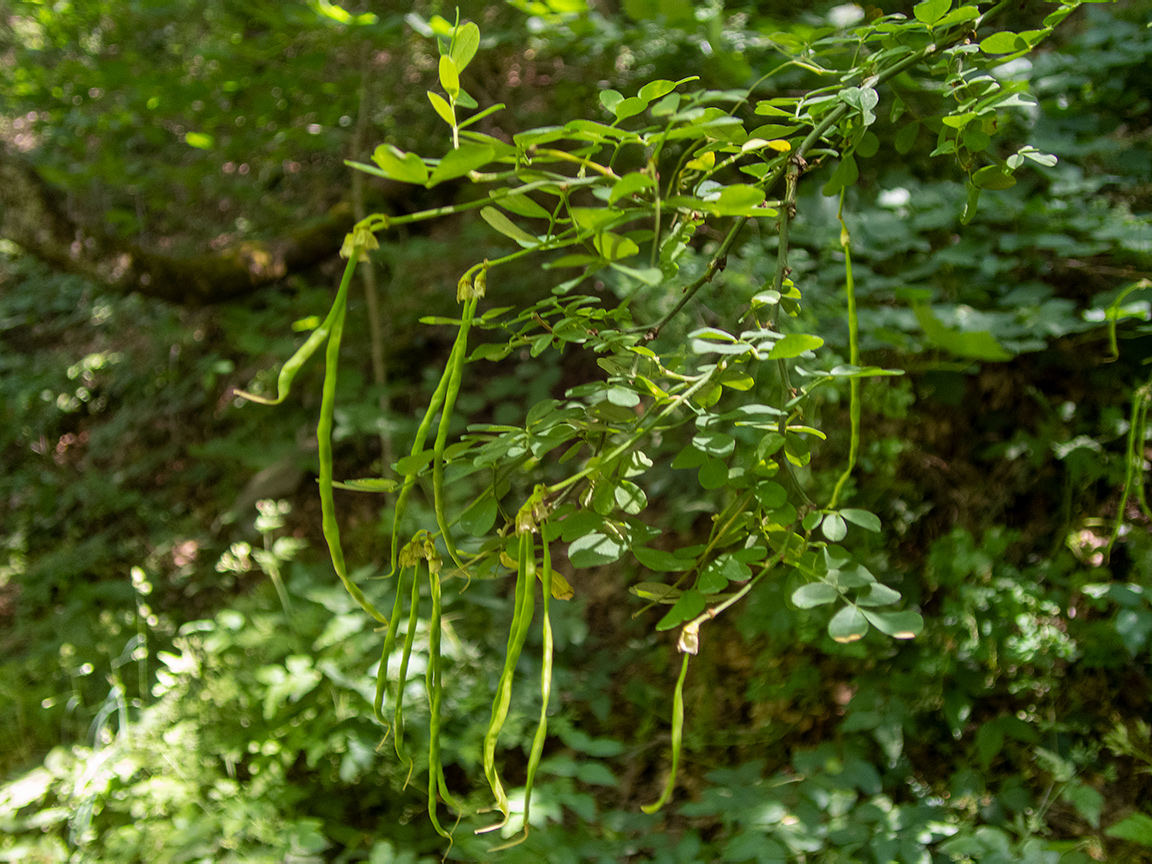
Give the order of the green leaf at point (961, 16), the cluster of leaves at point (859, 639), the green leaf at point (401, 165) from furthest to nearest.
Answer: the cluster of leaves at point (859, 639) < the green leaf at point (961, 16) < the green leaf at point (401, 165)

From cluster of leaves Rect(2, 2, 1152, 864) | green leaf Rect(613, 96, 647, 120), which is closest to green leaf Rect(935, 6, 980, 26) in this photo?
green leaf Rect(613, 96, 647, 120)

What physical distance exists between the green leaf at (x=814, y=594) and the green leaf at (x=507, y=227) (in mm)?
298

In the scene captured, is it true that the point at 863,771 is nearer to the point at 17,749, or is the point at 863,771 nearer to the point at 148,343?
the point at 17,749

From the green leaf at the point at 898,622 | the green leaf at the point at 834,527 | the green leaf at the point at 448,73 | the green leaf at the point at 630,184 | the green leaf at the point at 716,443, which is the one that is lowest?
the green leaf at the point at 898,622

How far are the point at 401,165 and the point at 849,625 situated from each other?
0.41m

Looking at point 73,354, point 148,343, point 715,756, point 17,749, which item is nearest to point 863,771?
point 715,756

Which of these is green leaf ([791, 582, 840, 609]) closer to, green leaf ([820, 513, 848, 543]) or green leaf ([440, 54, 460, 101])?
green leaf ([820, 513, 848, 543])

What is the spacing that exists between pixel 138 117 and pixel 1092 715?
3653 mm

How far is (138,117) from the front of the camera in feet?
9.39

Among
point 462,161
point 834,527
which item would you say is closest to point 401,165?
point 462,161

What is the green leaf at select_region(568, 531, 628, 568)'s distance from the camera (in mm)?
443

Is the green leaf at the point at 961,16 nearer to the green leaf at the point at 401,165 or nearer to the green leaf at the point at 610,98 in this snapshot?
the green leaf at the point at 610,98

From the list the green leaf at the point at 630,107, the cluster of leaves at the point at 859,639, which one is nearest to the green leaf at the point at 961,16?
the green leaf at the point at 630,107

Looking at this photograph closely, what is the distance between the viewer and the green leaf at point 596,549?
0.44 m
